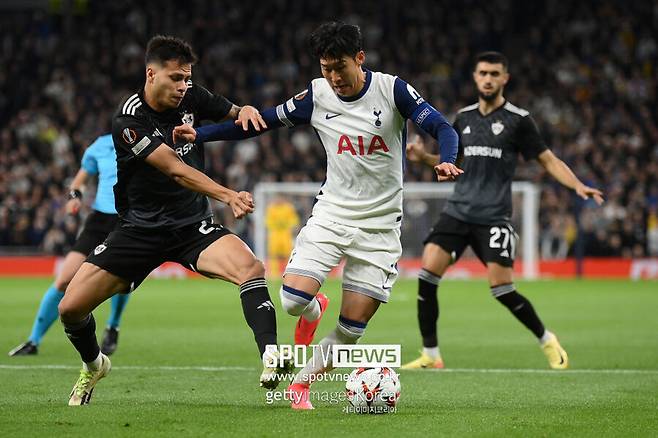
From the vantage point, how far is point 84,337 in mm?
7242

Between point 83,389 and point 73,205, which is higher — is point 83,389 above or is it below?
below

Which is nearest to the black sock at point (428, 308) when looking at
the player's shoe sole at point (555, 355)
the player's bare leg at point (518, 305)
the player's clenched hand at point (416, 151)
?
the player's bare leg at point (518, 305)

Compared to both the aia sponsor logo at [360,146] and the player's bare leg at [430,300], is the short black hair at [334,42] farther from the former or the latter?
the player's bare leg at [430,300]

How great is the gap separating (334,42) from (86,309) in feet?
7.59

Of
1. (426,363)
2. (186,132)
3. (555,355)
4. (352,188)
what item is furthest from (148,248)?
(555,355)

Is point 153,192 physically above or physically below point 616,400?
above

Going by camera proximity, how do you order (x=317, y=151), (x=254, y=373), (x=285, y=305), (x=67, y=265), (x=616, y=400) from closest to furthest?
1. (x=285, y=305)
2. (x=616, y=400)
3. (x=254, y=373)
4. (x=67, y=265)
5. (x=317, y=151)

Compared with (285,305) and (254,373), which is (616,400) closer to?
(285,305)

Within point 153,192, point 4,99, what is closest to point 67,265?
point 153,192

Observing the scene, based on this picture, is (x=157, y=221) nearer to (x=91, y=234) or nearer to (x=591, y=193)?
(x=91, y=234)

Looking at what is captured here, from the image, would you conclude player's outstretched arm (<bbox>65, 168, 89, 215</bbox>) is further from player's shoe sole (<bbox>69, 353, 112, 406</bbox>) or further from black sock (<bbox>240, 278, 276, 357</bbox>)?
black sock (<bbox>240, 278, 276, 357</bbox>)

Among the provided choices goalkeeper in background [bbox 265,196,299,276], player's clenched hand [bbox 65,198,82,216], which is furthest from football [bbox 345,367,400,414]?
goalkeeper in background [bbox 265,196,299,276]

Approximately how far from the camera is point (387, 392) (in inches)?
266

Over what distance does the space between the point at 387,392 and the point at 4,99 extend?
84.8 feet
